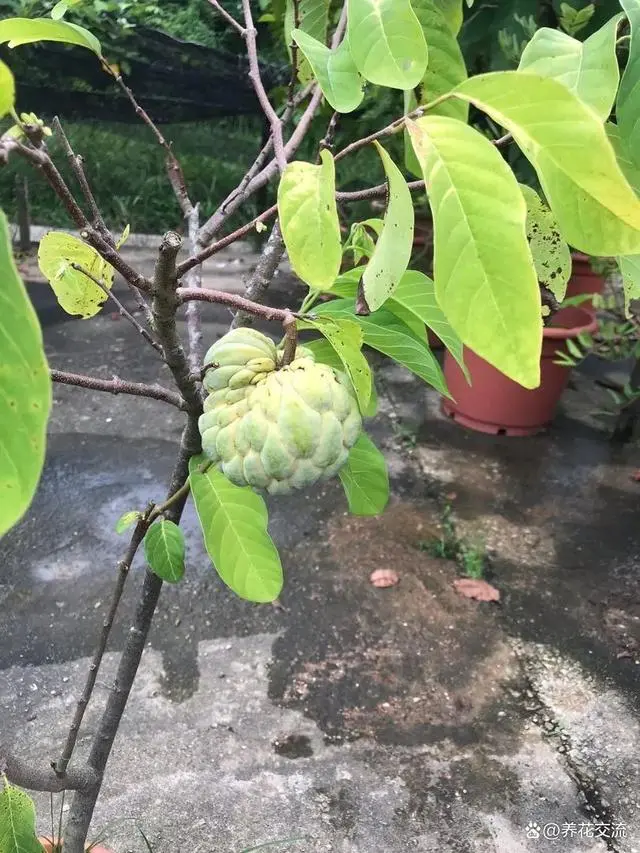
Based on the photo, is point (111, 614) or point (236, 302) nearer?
point (236, 302)

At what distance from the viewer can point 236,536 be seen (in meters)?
0.80

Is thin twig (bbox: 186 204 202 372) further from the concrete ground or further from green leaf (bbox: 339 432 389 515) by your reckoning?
the concrete ground

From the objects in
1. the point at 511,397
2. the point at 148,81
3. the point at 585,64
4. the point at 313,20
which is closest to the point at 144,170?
the point at 148,81

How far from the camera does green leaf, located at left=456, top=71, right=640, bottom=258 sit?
1.26 feet

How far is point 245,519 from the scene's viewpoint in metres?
0.80

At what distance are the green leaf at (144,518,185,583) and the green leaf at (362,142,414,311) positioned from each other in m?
0.46

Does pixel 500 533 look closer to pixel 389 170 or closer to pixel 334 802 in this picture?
pixel 334 802

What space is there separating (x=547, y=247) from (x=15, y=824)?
94cm

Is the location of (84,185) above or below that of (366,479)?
above

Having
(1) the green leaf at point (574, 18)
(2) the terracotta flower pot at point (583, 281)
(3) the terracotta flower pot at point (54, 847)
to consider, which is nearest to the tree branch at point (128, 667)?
(3) the terracotta flower pot at point (54, 847)

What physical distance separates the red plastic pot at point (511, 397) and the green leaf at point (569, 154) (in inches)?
103

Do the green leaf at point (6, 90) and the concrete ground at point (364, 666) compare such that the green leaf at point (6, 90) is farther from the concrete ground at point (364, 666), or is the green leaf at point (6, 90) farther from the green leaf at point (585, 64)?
the concrete ground at point (364, 666)

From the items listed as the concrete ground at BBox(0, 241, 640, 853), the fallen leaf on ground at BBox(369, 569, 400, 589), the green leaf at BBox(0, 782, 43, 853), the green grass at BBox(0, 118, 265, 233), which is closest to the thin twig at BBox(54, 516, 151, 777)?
the green leaf at BBox(0, 782, 43, 853)

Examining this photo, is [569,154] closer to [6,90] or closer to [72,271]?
[6,90]
